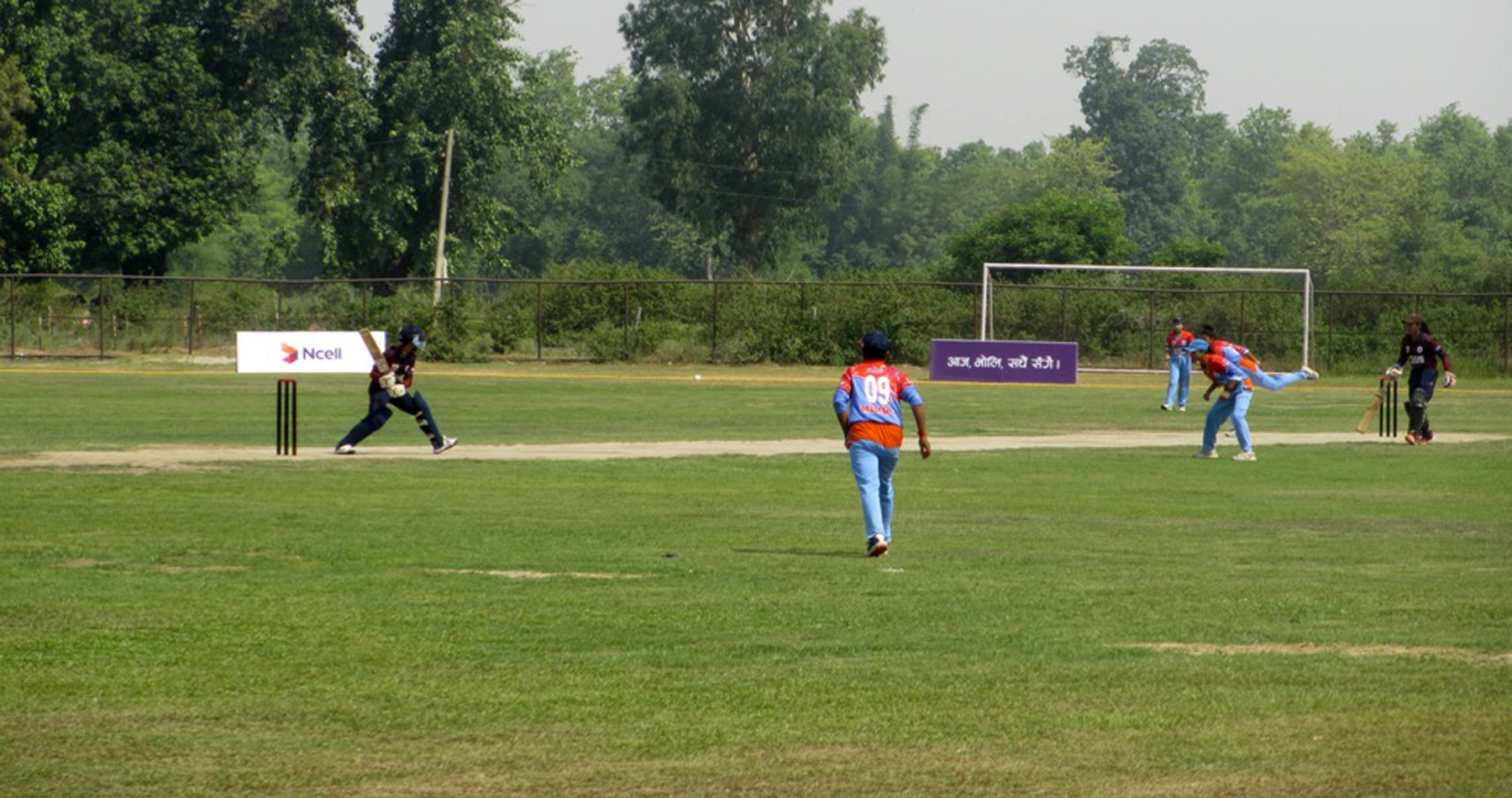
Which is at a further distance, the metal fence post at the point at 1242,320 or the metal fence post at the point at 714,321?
the metal fence post at the point at 714,321

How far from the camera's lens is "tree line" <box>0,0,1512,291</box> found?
72.9 meters

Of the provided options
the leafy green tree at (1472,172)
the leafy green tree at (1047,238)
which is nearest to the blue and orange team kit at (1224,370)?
the leafy green tree at (1047,238)

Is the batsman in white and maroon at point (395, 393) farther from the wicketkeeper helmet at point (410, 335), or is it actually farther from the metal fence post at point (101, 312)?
the metal fence post at point (101, 312)

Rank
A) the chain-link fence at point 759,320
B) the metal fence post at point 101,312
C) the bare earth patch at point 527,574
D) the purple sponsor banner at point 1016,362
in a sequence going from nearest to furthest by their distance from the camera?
1. the bare earth patch at point 527,574
2. the purple sponsor banner at point 1016,362
3. the metal fence post at point 101,312
4. the chain-link fence at point 759,320

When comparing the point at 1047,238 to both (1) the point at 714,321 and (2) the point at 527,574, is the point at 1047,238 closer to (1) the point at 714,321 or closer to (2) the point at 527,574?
(1) the point at 714,321

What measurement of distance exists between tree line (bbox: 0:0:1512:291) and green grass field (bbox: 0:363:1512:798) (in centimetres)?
4866

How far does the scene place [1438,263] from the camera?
104 metres

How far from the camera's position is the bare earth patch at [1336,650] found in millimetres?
10820

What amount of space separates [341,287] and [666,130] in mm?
34500

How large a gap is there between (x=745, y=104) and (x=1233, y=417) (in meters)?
76.9

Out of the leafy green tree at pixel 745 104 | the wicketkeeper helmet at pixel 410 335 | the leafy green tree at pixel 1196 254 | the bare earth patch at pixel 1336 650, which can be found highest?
the leafy green tree at pixel 745 104

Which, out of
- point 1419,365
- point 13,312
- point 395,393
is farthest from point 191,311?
point 1419,365

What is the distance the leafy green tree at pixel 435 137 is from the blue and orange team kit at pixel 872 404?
202 ft

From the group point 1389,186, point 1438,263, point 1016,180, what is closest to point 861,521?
point 1438,263
